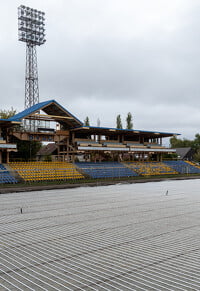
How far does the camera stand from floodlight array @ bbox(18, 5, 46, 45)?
166 ft

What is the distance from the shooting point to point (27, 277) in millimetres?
5445

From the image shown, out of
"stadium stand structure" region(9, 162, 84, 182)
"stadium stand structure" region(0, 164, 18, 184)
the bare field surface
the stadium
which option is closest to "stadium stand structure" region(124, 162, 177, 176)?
the stadium

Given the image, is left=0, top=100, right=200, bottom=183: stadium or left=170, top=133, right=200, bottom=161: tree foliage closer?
left=0, top=100, right=200, bottom=183: stadium

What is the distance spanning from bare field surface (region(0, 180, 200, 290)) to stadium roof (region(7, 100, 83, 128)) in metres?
21.5

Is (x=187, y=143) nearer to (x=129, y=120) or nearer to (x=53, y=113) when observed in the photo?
(x=129, y=120)

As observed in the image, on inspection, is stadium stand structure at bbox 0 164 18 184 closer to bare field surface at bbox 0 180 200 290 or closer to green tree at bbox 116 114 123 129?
bare field surface at bbox 0 180 200 290

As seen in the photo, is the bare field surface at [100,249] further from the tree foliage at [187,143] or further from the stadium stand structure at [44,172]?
the tree foliage at [187,143]

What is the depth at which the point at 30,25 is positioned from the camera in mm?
51000

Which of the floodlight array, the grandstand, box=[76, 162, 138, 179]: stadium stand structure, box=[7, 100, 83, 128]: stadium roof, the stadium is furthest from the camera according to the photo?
the floodlight array

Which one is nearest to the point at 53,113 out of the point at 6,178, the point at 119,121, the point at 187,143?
the point at 6,178

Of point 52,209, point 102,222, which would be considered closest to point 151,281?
point 102,222

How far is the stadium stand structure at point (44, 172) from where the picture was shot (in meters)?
28.7

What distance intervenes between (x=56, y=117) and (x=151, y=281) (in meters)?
30.2

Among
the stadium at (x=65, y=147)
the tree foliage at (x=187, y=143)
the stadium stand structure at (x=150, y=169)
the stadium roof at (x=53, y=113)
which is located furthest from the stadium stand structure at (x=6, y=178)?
the tree foliage at (x=187, y=143)
